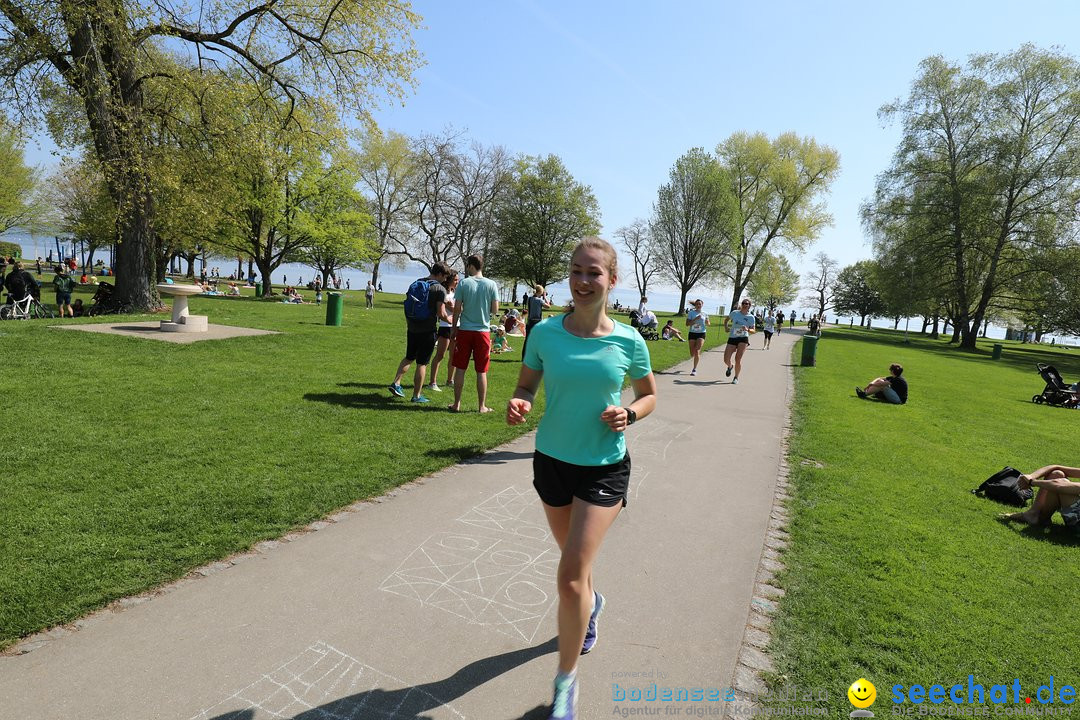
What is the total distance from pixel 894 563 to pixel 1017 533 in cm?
204

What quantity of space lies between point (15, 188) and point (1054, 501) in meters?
55.6

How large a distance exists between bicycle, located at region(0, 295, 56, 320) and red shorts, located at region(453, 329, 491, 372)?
13.9 meters

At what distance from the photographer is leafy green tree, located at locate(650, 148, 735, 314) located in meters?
46.5

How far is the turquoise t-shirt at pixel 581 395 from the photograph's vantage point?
103 inches

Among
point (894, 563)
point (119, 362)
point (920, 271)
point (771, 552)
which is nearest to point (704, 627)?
point (771, 552)

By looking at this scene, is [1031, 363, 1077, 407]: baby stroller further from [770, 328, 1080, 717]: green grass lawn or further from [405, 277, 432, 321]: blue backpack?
[405, 277, 432, 321]: blue backpack

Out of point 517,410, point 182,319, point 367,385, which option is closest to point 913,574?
point 517,410

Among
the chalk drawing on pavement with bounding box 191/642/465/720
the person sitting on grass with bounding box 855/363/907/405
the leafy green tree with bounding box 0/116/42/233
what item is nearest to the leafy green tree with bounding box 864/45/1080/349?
the person sitting on grass with bounding box 855/363/907/405

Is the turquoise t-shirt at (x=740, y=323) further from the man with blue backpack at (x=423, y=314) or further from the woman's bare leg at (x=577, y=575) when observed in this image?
the woman's bare leg at (x=577, y=575)

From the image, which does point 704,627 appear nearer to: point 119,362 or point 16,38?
point 119,362

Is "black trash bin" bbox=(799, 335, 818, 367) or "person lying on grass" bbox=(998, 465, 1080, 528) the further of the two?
"black trash bin" bbox=(799, 335, 818, 367)

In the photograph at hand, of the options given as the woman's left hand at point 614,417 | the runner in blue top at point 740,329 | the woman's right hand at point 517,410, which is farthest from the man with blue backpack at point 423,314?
the runner in blue top at point 740,329

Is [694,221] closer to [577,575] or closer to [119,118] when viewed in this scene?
[119,118]

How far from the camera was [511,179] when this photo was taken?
49.1 metres
